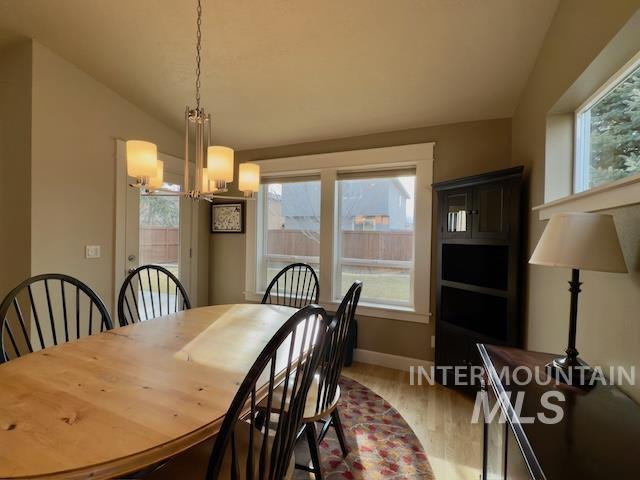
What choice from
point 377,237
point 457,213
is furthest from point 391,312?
point 457,213

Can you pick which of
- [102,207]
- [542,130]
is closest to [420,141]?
[542,130]

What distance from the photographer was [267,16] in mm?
1887

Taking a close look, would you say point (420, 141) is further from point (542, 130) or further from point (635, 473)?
point (635, 473)

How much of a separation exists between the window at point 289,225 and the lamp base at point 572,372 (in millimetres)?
2351

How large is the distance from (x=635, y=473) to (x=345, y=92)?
252 centimetres

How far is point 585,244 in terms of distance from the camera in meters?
0.97

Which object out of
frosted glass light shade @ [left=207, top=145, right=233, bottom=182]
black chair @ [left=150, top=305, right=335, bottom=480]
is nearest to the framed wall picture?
frosted glass light shade @ [left=207, top=145, right=233, bottom=182]

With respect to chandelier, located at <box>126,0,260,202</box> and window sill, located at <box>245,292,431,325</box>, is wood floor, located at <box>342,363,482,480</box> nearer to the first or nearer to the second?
window sill, located at <box>245,292,431,325</box>

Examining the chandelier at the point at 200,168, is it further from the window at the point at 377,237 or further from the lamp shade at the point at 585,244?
the window at the point at 377,237

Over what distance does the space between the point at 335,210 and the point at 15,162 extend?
8.56ft

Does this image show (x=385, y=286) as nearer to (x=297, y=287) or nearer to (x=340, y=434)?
(x=297, y=287)

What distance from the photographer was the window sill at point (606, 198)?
0.97 meters

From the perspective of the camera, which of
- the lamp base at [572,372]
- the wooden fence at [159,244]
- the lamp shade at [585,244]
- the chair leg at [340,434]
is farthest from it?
the wooden fence at [159,244]

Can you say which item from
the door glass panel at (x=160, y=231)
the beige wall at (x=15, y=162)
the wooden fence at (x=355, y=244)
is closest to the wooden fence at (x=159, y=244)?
the door glass panel at (x=160, y=231)
